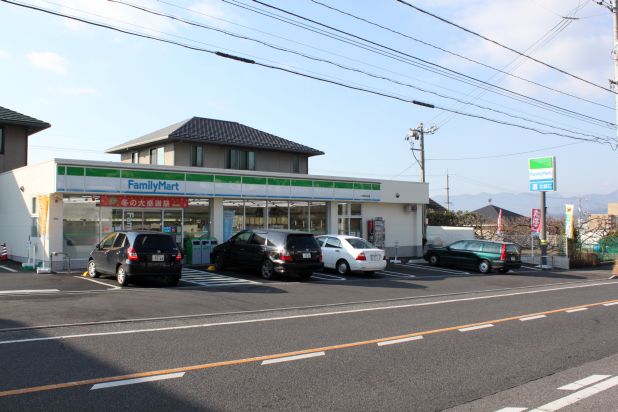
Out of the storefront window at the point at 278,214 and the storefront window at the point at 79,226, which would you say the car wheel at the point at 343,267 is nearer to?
the storefront window at the point at 278,214

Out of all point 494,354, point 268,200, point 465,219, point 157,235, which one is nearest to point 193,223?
point 268,200

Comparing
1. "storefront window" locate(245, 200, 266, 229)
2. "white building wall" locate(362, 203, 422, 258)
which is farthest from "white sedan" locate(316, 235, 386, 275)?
"white building wall" locate(362, 203, 422, 258)

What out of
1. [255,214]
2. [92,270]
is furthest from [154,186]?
[255,214]

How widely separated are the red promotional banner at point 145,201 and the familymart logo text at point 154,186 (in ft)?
1.59

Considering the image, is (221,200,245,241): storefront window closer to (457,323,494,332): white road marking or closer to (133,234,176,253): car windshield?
(133,234,176,253): car windshield

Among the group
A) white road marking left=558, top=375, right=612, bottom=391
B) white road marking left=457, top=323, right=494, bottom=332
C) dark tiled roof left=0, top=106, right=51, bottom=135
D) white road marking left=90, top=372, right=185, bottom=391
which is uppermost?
dark tiled roof left=0, top=106, right=51, bottom=135

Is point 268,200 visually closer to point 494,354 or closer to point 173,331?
point 173,331

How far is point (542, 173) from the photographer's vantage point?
30.0 meters

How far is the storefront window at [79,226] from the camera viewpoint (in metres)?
19.2

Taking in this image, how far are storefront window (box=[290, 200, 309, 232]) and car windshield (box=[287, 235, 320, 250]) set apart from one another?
25.2 feet

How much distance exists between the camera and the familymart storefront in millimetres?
19031

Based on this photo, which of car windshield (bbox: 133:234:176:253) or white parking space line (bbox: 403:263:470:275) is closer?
car windshield (bbox: 133:234:176:253)

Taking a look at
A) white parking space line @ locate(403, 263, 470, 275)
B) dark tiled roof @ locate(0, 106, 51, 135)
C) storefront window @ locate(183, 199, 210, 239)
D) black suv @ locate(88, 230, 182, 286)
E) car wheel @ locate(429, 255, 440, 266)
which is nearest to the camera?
black suv @ locate(88, 230, 182, 286)

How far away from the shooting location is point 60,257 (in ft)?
61.7
